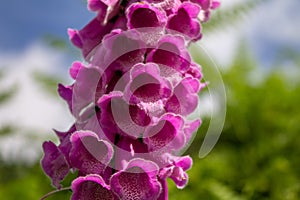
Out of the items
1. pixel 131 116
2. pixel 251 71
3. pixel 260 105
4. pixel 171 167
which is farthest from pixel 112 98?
pixel 251 71

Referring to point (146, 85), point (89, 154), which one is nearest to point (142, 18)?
point (146, 85)

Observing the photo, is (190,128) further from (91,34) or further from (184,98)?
(91,34)

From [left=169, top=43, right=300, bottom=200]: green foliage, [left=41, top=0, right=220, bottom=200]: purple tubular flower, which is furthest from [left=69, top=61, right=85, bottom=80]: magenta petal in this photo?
[left=169, top=43, right=300, bottom=200]: green foliage

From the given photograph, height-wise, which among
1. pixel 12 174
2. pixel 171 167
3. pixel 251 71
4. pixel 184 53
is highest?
pixel 184 53

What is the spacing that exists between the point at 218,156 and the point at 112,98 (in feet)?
6.33

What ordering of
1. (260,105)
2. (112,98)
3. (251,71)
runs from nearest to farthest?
1. (112,98)
2. (260,105)
3. (251,71)

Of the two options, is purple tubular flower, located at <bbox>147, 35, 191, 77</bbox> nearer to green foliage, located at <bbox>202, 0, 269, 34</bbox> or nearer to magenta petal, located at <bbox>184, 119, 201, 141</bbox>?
magenta petal, located at <bbox>184, 119, 201, 141</bbox>

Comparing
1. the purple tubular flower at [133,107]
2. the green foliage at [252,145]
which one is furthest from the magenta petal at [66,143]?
the green foliage at [252,145]

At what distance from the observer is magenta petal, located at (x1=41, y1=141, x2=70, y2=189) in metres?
0.87

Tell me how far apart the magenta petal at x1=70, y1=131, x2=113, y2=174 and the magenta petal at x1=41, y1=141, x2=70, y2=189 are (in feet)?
0.15

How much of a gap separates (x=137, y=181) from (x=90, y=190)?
0.07 metres

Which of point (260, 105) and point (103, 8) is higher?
point (103, 8)

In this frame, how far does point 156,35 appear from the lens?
34.2 inches

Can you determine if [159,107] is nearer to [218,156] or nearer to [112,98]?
[112,98]
